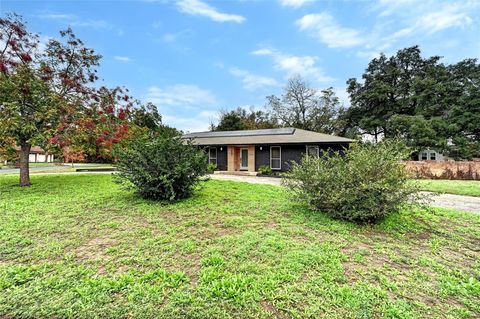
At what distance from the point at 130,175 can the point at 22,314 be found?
411cm

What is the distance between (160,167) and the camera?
589 centimetres

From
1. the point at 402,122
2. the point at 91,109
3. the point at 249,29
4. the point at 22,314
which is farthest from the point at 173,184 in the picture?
the point at 402,122

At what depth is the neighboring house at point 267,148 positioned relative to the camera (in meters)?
14.9

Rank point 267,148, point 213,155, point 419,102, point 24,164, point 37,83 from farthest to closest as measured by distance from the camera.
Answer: point 419,102 → point 213,155 → point 267,148 → point 24,164 → point 37,83

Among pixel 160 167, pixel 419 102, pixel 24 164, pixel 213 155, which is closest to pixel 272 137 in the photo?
pixel 213 155

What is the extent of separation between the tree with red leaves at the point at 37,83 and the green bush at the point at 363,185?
865 cm

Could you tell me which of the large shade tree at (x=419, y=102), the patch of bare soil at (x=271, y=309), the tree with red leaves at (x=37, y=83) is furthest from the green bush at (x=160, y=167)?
the large shade tree at (x=419, y=102)

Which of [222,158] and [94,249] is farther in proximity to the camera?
[222,158]

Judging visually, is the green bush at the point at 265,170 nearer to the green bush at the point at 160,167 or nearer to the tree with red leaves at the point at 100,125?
the tree with red leaves at the point at 100,125

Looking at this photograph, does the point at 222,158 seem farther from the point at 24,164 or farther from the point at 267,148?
the point at 24,164

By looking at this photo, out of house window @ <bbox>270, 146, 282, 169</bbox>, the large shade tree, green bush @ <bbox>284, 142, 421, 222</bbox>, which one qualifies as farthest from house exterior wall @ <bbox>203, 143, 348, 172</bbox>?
the large shade tree

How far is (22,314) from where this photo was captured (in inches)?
88.6

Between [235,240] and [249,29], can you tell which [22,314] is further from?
[249,29]

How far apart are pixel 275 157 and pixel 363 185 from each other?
39.0 feet
